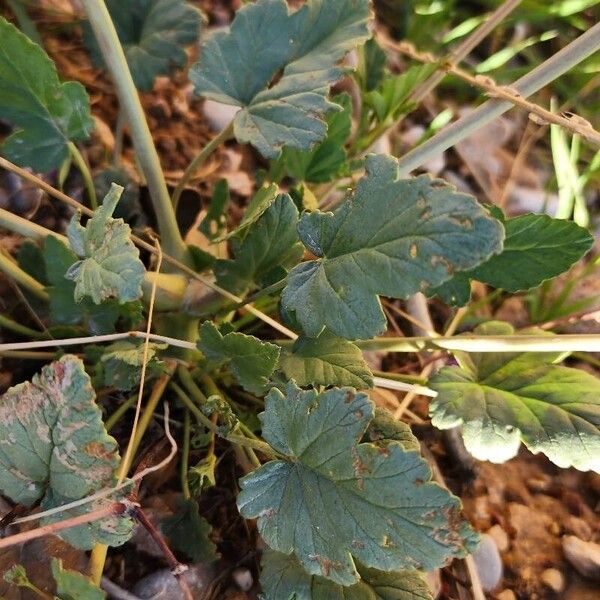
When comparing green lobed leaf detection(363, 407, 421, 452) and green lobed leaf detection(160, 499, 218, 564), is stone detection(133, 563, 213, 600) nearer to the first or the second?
green lobed leaf detection(160, 499, 218, 564)

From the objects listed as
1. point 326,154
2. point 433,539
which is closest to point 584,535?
point 433,539

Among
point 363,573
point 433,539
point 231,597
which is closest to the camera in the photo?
point 433,539

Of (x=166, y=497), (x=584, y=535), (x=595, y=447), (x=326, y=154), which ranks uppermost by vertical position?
(x=326, y=154)

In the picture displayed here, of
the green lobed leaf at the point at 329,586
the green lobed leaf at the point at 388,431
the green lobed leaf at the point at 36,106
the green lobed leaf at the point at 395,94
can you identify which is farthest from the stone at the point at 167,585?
the green lobed leaf at the point at 395,94

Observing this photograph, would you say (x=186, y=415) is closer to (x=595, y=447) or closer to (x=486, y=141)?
(x=595, y=447)

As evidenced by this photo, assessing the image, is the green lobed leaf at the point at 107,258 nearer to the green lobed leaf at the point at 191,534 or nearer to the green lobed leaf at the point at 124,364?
the green lobed leaf at the point at 124,364

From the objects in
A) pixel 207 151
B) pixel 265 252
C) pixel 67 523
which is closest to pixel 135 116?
pixel 207 151

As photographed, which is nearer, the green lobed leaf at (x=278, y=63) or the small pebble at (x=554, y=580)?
the green lobed leaf at (x=278, y=63)
